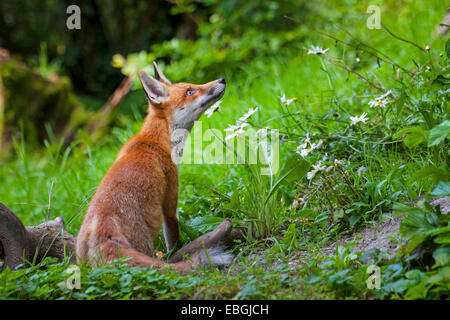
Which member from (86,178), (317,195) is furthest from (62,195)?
(317,195)

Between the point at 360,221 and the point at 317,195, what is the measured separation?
445 millimetres

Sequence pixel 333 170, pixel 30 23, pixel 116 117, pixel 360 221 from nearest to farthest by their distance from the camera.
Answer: pixel 360 221
pixel 333 170
pixel 116 117
pixel 30 23

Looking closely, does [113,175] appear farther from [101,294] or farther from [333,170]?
[333,170]

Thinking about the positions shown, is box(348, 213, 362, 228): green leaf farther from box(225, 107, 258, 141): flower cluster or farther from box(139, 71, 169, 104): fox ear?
box(139, 71, 169, 104): fox ear

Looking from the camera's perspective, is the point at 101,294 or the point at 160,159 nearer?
the point at 101,294

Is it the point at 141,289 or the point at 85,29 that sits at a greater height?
the point at 85,29

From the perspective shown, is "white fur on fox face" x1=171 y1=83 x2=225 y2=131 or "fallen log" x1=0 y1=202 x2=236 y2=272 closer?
"fallen log" x1=0 y1=202 x2=236 y2=272

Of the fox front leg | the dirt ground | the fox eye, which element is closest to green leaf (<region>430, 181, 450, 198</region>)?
the dirt ground

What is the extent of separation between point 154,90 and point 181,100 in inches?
9.9

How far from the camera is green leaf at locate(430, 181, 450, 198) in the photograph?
254 centimetres

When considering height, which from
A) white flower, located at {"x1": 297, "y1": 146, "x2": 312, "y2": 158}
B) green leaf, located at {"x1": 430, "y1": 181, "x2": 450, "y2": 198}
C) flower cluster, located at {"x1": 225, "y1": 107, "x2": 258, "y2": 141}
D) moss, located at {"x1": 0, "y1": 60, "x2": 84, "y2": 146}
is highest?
moss, located at {"x1": 0, "y1": 60, "x2": 84, "y2": 146}

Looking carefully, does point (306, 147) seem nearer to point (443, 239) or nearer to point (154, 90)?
point (154, 90)

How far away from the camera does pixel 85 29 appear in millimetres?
11875
